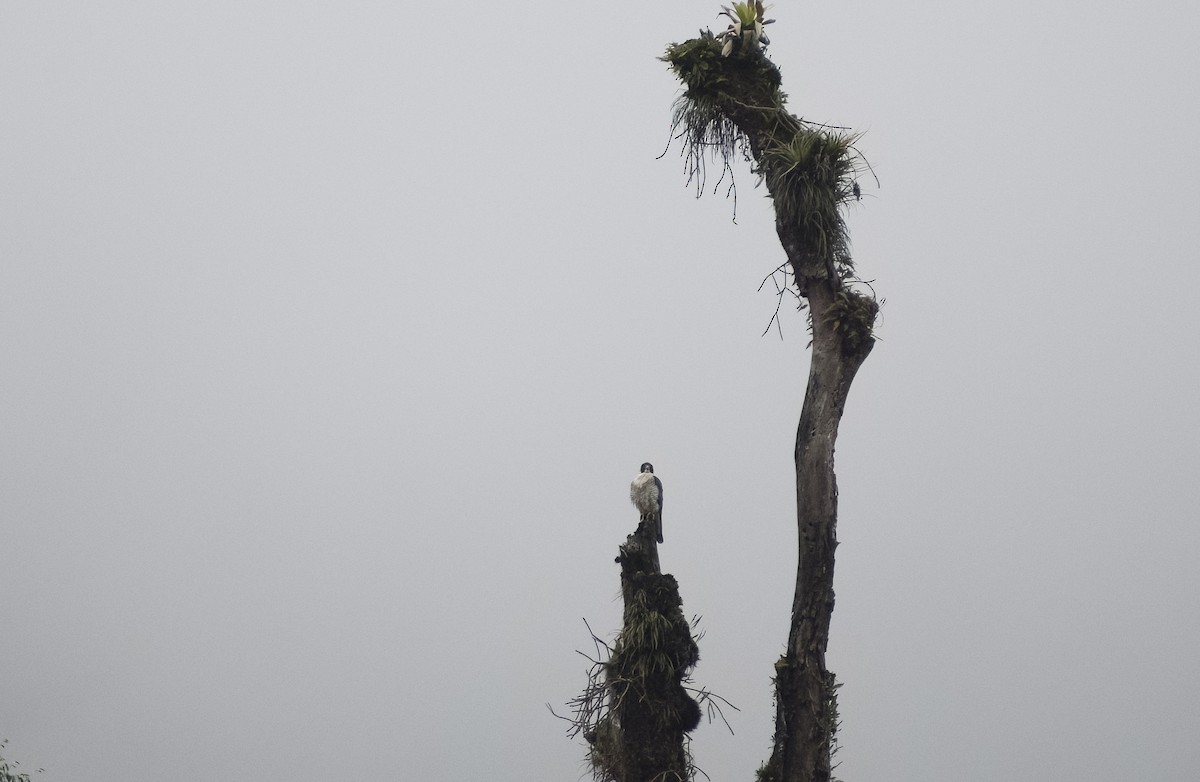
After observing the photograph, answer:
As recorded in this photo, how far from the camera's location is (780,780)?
7.52 m

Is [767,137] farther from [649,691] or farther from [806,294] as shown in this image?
[649,691]

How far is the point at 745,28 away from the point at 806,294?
225 cm

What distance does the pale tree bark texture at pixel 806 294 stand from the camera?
24.3 ft

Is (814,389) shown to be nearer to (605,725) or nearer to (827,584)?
(827,584)

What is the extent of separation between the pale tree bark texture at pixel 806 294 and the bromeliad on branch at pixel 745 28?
0.05m

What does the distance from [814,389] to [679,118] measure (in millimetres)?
2664

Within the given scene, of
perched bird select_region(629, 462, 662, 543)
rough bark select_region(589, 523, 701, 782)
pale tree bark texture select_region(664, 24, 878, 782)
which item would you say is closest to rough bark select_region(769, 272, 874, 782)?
pale tree bark texture select_region(664, 24, 878, 782)

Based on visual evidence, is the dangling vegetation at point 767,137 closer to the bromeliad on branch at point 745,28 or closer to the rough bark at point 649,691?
the bromeliad on branch at point 745,28

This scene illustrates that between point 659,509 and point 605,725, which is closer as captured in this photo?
→ point 605,725

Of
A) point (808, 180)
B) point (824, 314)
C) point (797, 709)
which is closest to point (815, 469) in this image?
point (824, 314)

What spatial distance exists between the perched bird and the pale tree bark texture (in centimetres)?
218

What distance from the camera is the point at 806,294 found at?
8.02m

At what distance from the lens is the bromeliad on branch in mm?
8328

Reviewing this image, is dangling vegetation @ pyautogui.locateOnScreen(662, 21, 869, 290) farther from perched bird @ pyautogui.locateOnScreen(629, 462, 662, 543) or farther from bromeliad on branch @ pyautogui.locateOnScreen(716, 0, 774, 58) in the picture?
perched bird @ pyautogui.locateOnScreen(629, 462, 662, 543)
